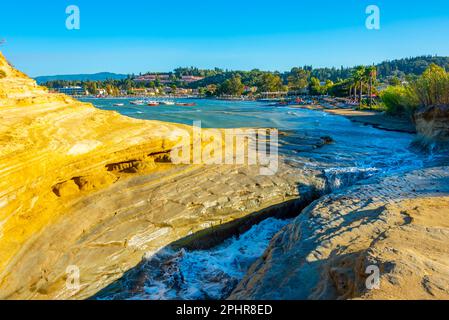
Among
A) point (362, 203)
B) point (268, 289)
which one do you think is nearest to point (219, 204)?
point (362, 203)

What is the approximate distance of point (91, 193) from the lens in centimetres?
693

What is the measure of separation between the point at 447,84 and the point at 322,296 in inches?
893

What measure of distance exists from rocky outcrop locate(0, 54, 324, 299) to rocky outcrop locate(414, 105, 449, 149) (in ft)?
33.0

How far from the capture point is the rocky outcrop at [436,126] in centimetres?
1488

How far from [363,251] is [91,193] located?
19.3ft

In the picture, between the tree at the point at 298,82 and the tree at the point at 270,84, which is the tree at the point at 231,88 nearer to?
the tree at the point at 270,84

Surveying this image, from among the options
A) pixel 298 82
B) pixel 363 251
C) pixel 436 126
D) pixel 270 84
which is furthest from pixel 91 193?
pixel 298 82

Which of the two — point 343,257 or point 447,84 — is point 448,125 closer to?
point 447,84

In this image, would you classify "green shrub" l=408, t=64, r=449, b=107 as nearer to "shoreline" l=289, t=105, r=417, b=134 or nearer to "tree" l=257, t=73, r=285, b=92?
"shoreline" l=289, t=105, r=417, b=134

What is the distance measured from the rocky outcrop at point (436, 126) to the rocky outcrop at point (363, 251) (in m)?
9.27

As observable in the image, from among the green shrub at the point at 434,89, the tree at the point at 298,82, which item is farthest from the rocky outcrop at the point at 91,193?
the tree at the point at 298,82

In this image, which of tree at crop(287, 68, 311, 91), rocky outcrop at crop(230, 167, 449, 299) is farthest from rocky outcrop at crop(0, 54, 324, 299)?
tree at crop(287, 68, 311, 91)

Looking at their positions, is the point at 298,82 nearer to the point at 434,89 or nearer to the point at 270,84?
the point at 270,84
